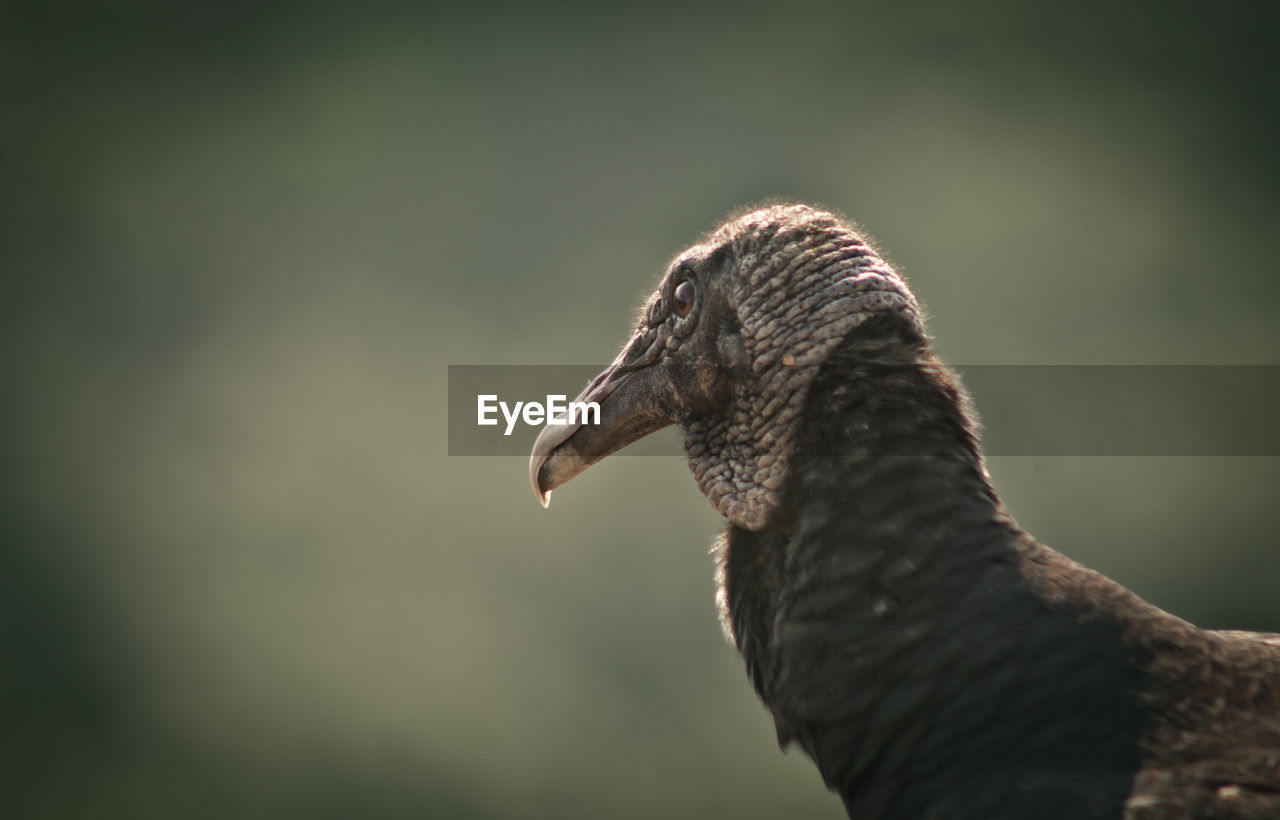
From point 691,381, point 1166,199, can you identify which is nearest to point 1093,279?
point 1166,199

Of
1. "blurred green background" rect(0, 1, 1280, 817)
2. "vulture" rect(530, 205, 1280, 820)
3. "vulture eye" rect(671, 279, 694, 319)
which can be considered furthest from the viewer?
"blurred green background" rect(0, 1, 1280, 817)

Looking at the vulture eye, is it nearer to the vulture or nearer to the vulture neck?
the vulture

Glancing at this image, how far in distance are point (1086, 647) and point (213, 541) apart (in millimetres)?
4608

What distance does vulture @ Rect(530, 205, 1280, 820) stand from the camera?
1538 mm

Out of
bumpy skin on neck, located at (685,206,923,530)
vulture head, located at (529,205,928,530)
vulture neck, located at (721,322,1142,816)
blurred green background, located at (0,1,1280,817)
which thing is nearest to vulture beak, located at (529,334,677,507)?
vulture head, located at (529,205,928,530)

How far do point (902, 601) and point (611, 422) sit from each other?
80cm

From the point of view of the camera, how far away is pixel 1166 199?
531 cm


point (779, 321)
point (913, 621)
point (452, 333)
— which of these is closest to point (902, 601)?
point (913, 621)

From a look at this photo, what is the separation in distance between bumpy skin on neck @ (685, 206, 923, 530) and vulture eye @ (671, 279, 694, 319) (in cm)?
11

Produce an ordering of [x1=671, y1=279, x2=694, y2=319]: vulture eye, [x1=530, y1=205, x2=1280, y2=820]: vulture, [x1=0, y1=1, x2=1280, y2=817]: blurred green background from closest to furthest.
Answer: [x1=530, y1=205, x2=1280, y2=820]: vulture < [x1=671, y1=279, x2=694, y2=319]: vulture eye < [x1=0, y1=1, x2=1280, y2=817]: blurred green background

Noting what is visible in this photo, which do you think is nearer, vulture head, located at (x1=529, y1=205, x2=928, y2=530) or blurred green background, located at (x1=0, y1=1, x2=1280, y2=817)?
vulture head, located at (x1=529, y1=205, x2=928, y2=530)

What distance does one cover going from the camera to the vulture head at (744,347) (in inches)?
75.7

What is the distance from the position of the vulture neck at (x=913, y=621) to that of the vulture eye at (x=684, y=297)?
16.1 inches

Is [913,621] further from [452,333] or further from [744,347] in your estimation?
[452,333]
